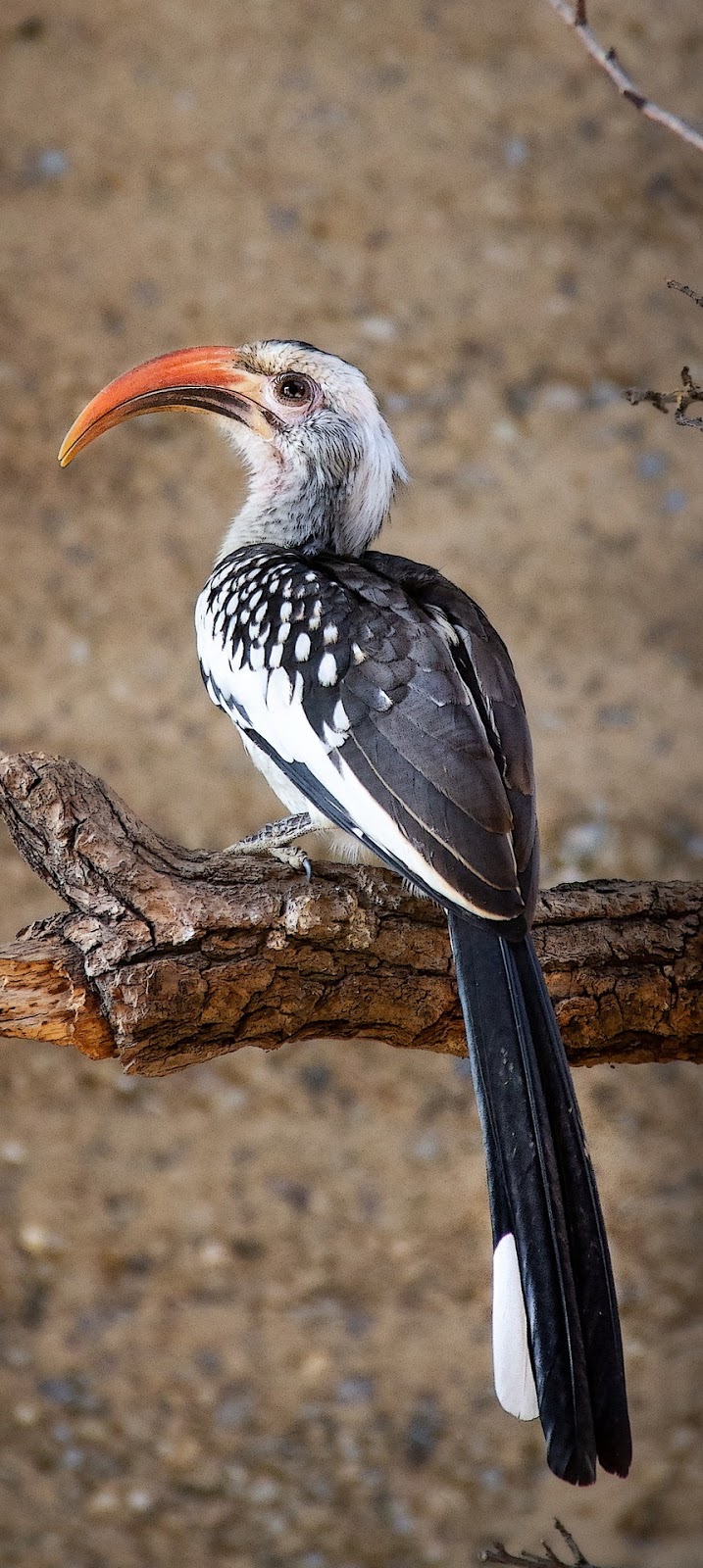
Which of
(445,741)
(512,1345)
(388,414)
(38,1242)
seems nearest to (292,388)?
(445,741)

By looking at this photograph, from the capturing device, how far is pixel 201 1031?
149 cm

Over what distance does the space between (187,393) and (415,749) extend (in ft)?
2.69

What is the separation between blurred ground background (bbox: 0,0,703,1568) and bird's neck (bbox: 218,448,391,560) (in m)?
Answer: 1.14

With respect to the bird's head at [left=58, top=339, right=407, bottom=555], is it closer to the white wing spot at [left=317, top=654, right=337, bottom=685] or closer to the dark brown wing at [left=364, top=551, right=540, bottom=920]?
the dark brown wing at [left=364, top=551, right=540, bottom=920]

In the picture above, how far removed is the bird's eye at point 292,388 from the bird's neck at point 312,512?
104mm

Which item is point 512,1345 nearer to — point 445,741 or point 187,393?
point 445,741

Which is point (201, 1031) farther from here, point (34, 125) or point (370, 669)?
point (34, 125)

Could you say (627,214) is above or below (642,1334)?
above

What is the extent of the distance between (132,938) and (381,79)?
8.12 feet

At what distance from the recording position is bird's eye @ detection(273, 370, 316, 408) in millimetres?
2006

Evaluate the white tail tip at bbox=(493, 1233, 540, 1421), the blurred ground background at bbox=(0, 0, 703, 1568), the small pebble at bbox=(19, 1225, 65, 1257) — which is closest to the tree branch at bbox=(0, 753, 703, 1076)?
the white tail tip at bbox=(493, 1233, 540, 1421)

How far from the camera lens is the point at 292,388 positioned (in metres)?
2.01

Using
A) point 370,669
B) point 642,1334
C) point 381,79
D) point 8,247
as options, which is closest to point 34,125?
point 8,247

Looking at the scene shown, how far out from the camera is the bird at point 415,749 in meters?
1.29
